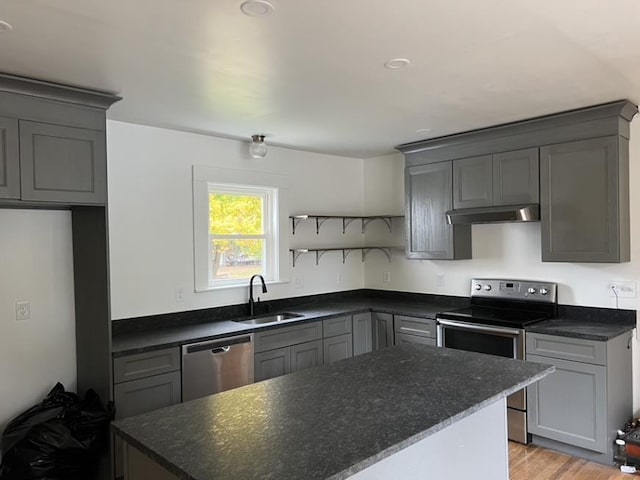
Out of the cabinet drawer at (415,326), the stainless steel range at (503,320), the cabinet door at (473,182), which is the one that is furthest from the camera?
the cabinet drawer at (415,326)

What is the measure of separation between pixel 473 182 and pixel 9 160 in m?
3.24

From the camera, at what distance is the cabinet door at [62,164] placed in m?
2.53

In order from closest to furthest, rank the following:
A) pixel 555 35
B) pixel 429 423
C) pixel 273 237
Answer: pixel 429 423, pixel 555 35, pixel 273 237

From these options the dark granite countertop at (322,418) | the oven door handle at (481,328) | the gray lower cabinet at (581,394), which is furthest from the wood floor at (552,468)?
the dark granite countertop at (322,418)

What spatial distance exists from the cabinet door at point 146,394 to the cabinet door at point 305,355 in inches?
39.6

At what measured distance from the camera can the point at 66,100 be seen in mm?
2646

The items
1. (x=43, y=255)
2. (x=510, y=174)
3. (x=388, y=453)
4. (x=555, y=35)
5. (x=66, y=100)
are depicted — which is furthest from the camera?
(x=510, y=174)

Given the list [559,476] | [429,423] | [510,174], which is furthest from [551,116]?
[429,423]

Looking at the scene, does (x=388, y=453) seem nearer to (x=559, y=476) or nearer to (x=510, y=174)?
(x=559, y=476)

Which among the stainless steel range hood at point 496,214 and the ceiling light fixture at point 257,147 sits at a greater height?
the ceiling light fixture at point 257,147

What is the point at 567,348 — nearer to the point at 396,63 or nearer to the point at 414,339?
the point at 414,339

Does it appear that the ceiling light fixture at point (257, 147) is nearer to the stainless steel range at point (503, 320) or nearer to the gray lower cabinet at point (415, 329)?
the gray lower cabinet at point (415, 329)

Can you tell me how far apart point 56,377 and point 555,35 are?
11.0 feet

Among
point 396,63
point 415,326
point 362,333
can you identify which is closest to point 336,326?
point 362,333
